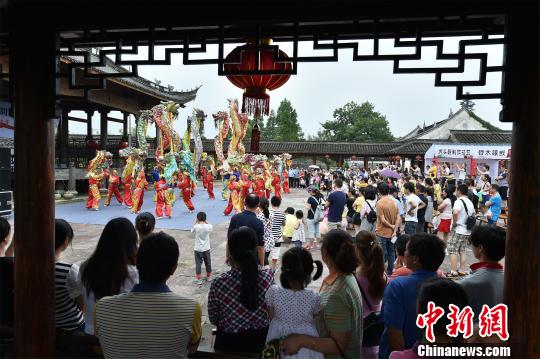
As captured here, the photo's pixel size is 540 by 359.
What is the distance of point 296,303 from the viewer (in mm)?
1833

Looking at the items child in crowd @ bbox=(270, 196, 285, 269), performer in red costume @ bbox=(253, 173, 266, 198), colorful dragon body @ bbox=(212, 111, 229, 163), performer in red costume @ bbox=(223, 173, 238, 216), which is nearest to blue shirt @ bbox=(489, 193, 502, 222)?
child in crowd @ bbox=(270, 196, 285, 269)

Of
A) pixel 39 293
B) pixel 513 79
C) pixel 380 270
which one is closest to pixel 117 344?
pixel 39 293

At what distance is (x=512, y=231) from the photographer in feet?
6.71

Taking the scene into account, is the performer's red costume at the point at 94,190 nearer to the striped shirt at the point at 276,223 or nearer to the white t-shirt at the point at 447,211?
the striped shirt at the point at 276,223

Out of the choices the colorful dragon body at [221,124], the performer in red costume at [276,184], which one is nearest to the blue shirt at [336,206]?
the performer in red costume at [276,184]

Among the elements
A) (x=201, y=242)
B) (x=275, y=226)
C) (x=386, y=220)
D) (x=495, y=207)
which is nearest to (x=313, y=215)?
(x=275, y=226)

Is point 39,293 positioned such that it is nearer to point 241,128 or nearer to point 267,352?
point 267,352

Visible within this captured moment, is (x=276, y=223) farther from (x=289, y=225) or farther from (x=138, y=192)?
(x=138, y=192)

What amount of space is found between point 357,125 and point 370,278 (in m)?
49.8

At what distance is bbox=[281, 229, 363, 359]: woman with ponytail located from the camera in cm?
183

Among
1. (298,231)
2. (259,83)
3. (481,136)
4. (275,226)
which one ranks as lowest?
(298,231)

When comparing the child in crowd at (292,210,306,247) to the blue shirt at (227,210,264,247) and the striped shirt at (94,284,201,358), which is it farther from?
the striped shirt at (94,284,201,358)

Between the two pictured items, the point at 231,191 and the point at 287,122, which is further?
the point at 287,122

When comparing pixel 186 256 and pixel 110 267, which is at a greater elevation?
pixel 110 267
